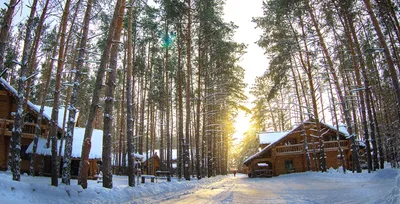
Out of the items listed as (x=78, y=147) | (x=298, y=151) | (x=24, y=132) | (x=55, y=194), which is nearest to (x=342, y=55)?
(x=298, y=151)

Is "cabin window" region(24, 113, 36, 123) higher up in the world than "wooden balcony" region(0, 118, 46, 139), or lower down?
higher up

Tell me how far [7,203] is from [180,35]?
15986 mm

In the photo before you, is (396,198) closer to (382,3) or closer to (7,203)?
(7,203)

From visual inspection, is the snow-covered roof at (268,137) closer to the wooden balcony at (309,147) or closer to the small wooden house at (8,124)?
the wooden balcony at (309,147)

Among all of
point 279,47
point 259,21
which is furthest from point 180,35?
point 279,47

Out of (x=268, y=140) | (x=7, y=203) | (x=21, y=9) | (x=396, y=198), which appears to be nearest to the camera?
(x=396, y=198)

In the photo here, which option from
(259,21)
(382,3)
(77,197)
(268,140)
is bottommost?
(77,197)

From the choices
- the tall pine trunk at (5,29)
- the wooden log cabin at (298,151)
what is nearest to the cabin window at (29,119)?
the tall pine trunk at (5,29)

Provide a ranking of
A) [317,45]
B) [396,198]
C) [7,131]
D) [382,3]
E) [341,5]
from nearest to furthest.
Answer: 1. [396,198]
2. [382,3]
3. [341,5]
4. [317,45]
5. [7,131]

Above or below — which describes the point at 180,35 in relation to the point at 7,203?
above

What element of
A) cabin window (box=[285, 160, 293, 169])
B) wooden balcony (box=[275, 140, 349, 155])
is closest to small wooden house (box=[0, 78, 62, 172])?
wooden balcony (box=[275, 140, 349, 155])

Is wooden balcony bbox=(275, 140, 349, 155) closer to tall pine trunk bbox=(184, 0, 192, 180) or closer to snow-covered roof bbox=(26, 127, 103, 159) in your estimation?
tall pine trunk bbox=(184, 0, 192, 180)

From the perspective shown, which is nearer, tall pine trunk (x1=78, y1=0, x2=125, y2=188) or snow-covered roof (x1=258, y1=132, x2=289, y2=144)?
tall pine trunk (x1=78, y1=0, x2=125, y2=188)

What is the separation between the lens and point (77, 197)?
21.8 feet
